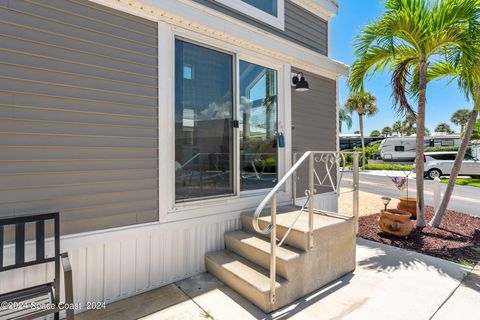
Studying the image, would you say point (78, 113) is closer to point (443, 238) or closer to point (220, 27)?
point (220, 27)

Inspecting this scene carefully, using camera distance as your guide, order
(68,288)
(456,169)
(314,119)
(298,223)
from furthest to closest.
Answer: (456,169) → (314,119) → (298,223) → (68,288)

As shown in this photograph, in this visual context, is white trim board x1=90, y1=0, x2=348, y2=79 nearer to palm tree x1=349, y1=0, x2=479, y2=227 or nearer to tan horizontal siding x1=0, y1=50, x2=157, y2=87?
tan horizontal siding x1=0, y1=50, x2=157, y2=87

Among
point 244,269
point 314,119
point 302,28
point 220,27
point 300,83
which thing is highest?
point 302,28

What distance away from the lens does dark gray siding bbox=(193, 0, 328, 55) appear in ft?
12.3

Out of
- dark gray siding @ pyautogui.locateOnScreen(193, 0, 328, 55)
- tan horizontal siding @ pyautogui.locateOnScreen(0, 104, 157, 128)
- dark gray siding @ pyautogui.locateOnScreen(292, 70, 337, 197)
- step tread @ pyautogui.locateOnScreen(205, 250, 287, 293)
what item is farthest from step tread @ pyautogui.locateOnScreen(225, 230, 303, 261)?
dark gray siding @ pyautogui.locateOnScreen(193, 0, 328, 55)

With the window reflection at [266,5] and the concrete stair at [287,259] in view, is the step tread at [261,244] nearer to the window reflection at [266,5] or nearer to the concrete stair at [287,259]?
the concrete stair at [287,259]

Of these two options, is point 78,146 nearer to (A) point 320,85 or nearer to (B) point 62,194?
(B) point 62,194

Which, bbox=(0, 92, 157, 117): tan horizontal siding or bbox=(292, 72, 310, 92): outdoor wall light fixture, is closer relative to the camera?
bbox=(0, 92, 157, 117): tan horizontal siding

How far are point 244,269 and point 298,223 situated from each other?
79 centimetres


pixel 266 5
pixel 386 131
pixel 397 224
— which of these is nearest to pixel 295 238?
pixel 397 224

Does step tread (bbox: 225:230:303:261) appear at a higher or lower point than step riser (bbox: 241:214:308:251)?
lower

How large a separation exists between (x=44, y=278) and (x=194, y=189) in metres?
1.52

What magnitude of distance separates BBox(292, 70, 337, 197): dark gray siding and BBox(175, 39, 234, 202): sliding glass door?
137 centimetres

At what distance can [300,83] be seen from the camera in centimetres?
391
